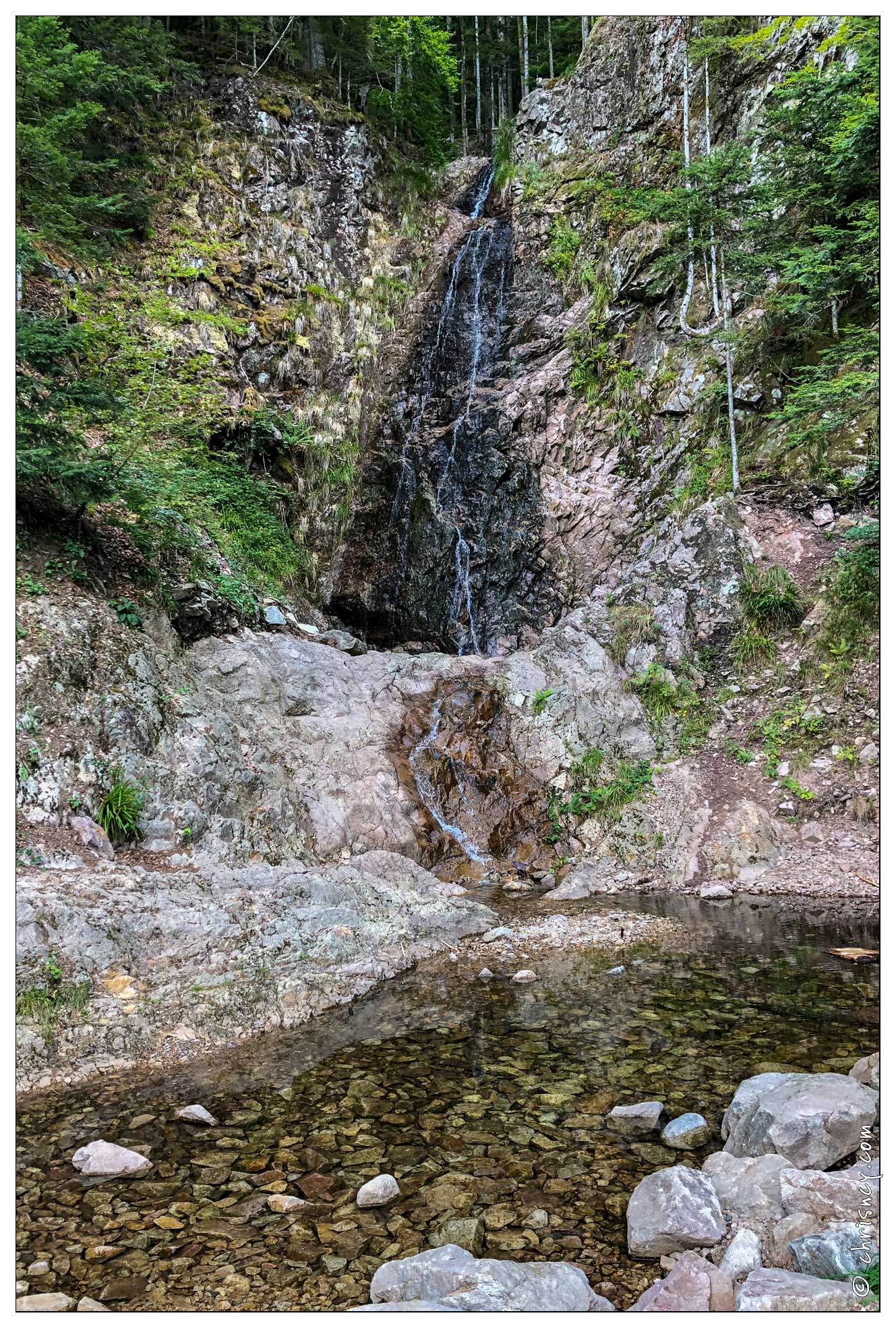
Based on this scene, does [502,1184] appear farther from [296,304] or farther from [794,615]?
[296,304]

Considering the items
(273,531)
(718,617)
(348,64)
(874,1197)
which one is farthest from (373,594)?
(348,64)

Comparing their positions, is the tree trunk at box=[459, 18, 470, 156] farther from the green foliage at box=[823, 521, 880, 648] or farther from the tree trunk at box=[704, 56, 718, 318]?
the green foliage at box=[823, 521, 880, 648]

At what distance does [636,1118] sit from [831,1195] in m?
1.51

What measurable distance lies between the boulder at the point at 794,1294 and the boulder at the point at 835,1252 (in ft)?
0.24

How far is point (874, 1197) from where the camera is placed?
3.07 meters

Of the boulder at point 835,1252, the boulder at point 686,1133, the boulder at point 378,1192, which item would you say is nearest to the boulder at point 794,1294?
the boulder at point 835,1252

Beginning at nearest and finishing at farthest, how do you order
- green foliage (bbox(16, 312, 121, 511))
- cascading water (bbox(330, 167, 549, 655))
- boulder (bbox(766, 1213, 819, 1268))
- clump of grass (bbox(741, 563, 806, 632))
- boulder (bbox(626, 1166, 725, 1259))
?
boulder (bbox(766, 1213, 819, 1268)), boulder (bbox(626, 1166, 725, 1259)), green foliage (bbox(16, 312, 121, 511)), clump of grass (bbox(741, 563, 806, 632)), cascading water (bbox(330, 167, 549, 655))

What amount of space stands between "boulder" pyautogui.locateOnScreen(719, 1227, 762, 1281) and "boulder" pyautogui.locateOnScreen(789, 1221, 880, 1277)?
0.54ft

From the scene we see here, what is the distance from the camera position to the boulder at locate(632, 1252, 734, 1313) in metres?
2.81

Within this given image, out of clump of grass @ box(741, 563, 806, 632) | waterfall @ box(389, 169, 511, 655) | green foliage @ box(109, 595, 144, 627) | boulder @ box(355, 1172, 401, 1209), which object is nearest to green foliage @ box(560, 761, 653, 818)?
clump of grass @ box(741, 563, 806, 632)

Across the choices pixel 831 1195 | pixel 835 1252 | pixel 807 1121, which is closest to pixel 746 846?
pixel 807 1121

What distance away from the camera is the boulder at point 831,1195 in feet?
9.90

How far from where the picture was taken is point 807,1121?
12.2 feet

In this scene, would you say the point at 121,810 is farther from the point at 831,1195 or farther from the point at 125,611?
the point at 831,1195
